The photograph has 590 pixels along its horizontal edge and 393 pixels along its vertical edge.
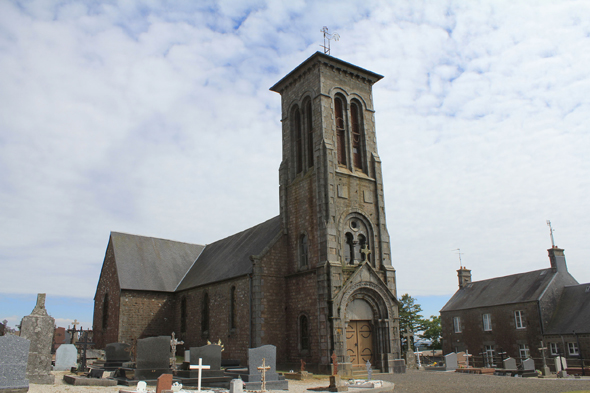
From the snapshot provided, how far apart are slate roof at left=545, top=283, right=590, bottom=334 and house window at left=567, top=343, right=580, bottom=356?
0.86 meters

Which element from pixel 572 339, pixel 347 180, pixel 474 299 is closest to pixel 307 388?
pixel 347 180

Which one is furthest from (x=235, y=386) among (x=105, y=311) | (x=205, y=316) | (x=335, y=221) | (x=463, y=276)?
(x=463, y=276)

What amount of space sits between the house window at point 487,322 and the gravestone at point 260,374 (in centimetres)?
2697

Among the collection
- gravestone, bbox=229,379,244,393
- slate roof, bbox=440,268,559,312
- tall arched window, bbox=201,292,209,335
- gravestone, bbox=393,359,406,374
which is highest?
slate roof, bbox=440,268,559,312

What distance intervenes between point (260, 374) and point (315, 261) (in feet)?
28.7

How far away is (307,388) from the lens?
16125 mm

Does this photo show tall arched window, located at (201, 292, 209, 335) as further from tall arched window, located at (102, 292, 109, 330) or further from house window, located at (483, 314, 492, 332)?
house window, located at (483, 314, 492, 332)

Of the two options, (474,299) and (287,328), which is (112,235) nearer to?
(287,328)

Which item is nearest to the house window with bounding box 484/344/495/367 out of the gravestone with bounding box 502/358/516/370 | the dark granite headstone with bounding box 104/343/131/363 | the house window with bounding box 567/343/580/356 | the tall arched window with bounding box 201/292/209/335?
the house window with bounding box 567/343/580/356

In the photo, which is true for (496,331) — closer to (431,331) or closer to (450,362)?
(450,362)

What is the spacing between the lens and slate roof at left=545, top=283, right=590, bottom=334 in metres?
30.8

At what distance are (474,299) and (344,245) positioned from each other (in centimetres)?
2174

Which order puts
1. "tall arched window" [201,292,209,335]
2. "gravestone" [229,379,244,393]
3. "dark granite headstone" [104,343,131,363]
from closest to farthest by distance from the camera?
"gravestone" [229,379,244,393] → "dark granite headstone" [104,343,131,363] → "tall arched window" [201,292,209,335]

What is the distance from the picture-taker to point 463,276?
44844 millimetres
